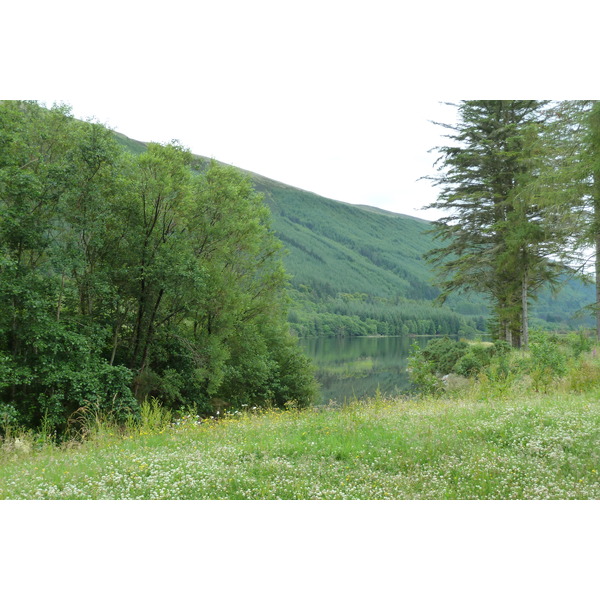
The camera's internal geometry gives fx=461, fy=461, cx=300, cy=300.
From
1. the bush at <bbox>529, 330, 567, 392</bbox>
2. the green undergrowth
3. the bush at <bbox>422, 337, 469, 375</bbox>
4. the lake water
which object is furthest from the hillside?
the green undergrowth

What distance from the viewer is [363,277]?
405ft

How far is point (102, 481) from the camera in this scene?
14.9ft

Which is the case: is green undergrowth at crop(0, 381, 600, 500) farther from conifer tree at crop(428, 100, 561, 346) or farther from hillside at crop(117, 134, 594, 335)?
conifer tree at crop(428, 100, 561, 346)

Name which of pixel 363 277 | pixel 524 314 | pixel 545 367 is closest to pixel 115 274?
pixel 545 367

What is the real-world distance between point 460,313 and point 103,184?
3570 cm

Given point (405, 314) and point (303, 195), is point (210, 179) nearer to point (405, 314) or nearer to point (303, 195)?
point (405, 314)

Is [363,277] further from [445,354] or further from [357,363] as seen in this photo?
[445,354]

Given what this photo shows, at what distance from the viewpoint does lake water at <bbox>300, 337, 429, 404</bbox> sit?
29.5 metres

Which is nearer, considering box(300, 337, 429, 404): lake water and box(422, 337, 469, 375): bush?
box(422, 337, 469, 375): bush

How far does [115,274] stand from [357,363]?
99.2ft

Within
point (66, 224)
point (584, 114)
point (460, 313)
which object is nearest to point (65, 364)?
point (66, 224)

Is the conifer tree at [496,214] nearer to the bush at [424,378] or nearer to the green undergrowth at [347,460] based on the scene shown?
the bush at [424,378]

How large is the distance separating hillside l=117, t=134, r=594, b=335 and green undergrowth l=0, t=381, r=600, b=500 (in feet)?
33.1

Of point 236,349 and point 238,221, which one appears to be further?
point 236,349
